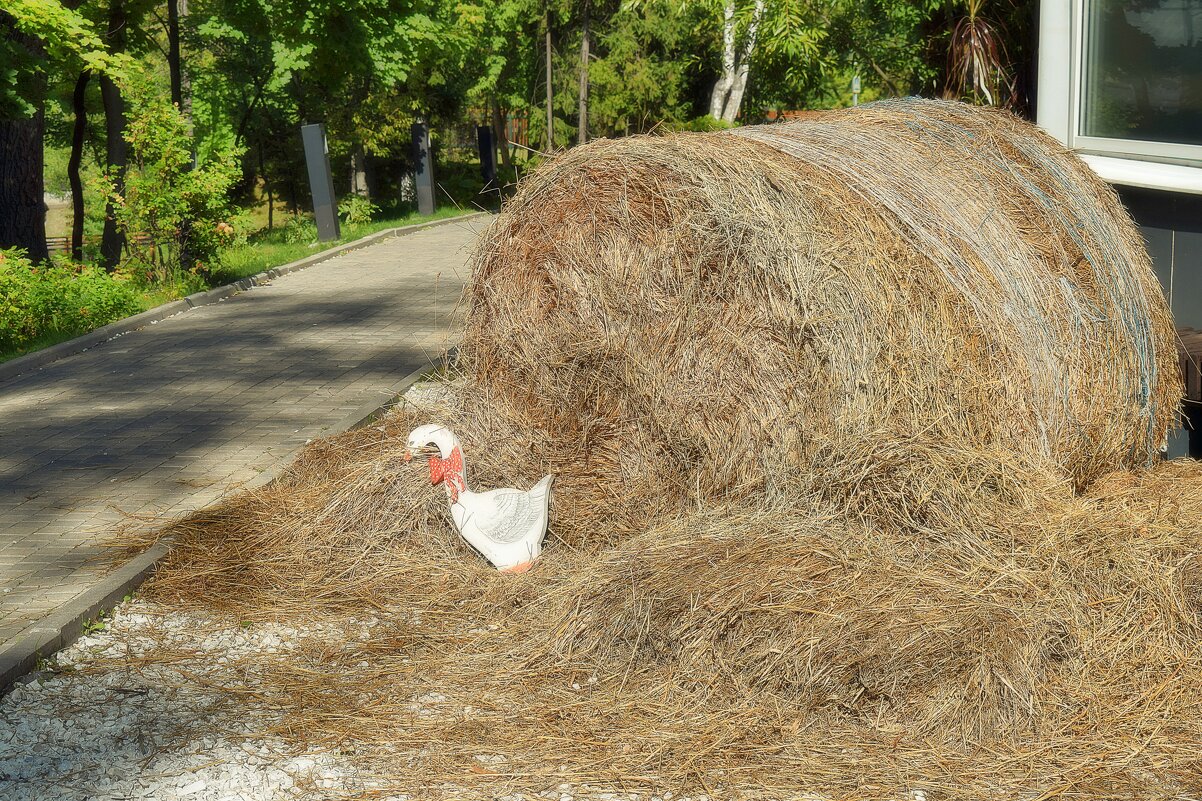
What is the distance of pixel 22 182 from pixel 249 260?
3286 millimetres

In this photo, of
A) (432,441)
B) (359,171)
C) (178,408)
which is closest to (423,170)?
(359,171)

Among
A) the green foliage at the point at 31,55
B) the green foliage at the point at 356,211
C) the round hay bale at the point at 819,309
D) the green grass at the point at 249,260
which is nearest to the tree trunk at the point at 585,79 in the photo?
the green grass at the point at 249,260

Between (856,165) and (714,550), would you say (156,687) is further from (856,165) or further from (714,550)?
(856,165)

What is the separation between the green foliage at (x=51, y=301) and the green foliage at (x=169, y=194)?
1.07 meters

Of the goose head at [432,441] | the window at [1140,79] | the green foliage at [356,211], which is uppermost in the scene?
the window at [1140,79]

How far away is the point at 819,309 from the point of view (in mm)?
5312

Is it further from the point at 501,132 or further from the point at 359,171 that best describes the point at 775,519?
the point at 501,132

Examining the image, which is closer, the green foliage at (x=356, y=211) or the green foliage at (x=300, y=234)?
the green foliage at (x=300, y=234)

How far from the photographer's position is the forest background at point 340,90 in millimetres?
11578

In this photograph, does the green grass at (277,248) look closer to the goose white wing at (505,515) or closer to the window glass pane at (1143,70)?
the goose white wing at (505,515)

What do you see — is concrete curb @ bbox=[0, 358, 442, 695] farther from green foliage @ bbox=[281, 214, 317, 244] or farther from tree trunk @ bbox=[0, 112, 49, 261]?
green foliage @ bbox=[281, 214, 317, 244]

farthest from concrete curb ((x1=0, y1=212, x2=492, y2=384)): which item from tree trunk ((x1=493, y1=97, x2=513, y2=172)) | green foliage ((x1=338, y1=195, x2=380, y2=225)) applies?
tree trunk ((x1=493, y1=97, x2=513, y2=172))

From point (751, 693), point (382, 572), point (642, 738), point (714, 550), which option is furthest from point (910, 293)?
point (382, 572)

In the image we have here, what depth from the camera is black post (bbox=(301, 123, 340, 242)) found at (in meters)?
21.5
